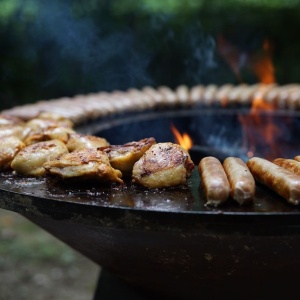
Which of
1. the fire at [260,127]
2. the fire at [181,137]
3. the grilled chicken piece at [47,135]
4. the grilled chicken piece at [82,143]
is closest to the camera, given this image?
the grilled chicken piece at [82,143]

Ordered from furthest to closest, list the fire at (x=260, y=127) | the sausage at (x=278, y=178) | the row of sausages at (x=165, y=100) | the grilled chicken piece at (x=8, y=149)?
the fire at (x=260, y=127)
the row of sausages at (x=165, y=100)
the grilled chicken piece at (x=8, y=149)
the sausage at (x=278, y=178)

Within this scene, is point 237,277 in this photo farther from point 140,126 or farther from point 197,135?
point 197,135

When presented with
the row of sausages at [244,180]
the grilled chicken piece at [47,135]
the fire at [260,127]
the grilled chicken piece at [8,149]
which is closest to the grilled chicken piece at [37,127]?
the grilled chicken piece at [47,135]

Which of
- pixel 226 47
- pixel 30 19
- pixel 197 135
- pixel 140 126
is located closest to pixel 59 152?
pixel 140 126

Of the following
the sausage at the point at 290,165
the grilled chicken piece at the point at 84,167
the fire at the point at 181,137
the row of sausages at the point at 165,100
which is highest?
the sausage at the point at 290,165

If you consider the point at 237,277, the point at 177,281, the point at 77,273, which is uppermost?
the point at 237,277

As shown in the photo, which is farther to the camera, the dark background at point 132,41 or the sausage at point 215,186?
the dark background at point 132,41

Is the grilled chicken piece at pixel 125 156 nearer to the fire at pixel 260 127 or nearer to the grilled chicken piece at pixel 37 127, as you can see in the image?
the grilled chicken piece at pixel 37 127

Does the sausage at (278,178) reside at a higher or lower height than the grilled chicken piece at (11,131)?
higher
